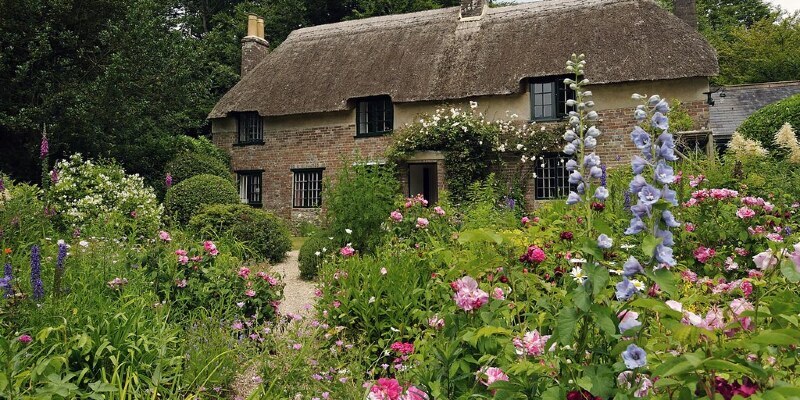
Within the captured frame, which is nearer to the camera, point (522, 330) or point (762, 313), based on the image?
point (762, 313)

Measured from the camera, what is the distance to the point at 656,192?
1559 mm

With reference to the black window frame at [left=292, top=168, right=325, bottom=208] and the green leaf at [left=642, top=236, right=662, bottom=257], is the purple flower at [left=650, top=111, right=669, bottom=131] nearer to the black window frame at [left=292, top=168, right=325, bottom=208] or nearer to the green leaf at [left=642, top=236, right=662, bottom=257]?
the green leaf at [left=642, top=236, right=662, bottom=257]

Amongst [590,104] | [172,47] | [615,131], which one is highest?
[172,47]

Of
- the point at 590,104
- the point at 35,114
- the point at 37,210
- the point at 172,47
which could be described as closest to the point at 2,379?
the point at 590,104

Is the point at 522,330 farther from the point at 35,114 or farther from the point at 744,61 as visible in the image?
the point at 744,61

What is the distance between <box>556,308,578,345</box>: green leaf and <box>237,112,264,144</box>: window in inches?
656

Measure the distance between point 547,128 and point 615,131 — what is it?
1.64 m

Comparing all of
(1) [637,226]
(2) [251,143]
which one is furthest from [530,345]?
(2) [251,143]

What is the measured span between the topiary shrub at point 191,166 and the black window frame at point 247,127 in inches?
69.9

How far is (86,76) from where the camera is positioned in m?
13.3

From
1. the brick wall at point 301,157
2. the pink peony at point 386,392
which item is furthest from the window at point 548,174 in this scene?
the pink peony at point 386,392

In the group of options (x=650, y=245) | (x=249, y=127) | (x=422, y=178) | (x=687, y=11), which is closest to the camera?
(x=650, y=245)

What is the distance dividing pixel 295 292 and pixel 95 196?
4230 mm

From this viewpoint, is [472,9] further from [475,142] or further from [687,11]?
[687,11]
